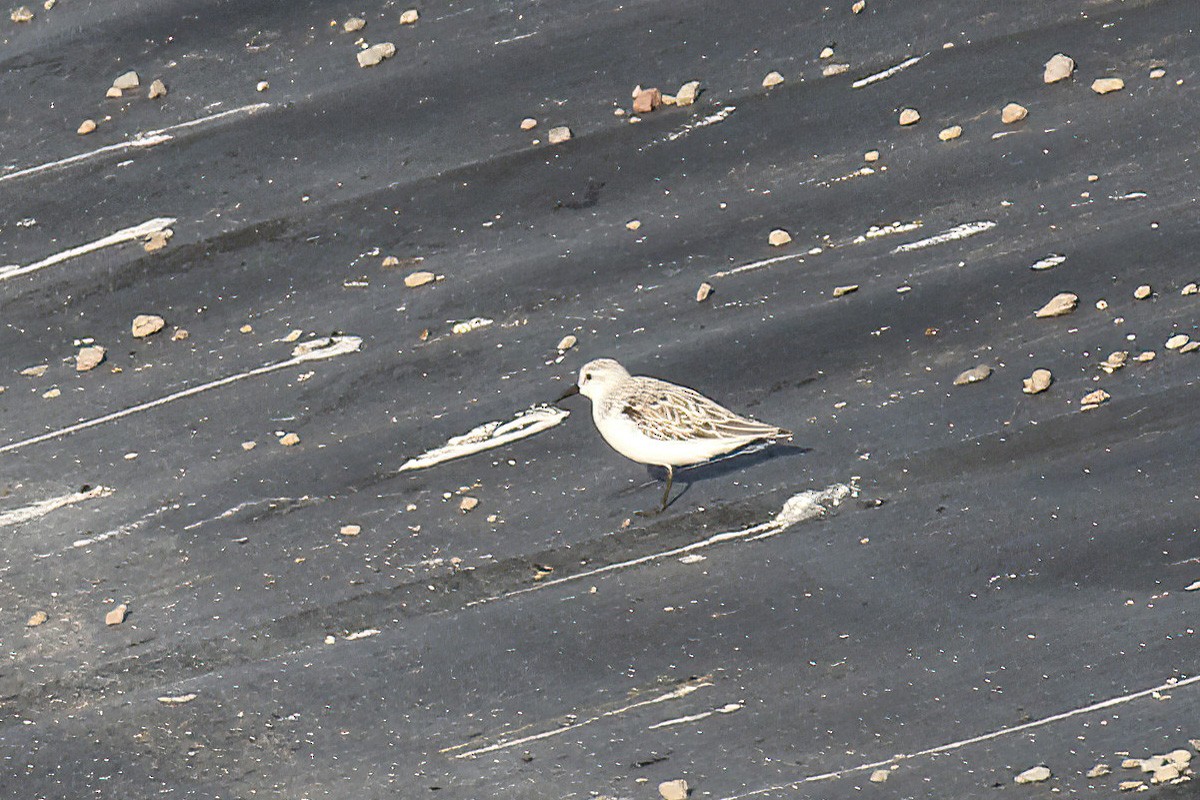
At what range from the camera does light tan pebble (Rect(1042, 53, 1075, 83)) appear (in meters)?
13.0

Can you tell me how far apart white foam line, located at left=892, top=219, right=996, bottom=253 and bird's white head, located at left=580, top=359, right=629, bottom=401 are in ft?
8.81

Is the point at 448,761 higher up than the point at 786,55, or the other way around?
the point at 786,55

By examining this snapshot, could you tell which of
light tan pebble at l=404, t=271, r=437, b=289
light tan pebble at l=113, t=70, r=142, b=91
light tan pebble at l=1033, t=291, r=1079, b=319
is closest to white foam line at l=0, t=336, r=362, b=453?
light tan pebble at l=404, t=271, r=437, b=289

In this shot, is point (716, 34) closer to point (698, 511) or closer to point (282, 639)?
point (698, 511)

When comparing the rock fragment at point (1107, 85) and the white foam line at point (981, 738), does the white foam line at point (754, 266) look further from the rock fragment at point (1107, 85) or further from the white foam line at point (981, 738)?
the white foam line at point (981, 738)

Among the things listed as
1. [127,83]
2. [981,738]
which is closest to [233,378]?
[127,83]

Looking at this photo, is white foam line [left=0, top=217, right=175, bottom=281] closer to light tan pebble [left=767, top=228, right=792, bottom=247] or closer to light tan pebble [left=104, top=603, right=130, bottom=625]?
light tan pebble [left=104, top=603, right=130, bottom=625]

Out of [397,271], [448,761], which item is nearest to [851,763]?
[448,761]

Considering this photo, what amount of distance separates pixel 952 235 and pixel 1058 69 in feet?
7.59

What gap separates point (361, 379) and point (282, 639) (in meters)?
2.67

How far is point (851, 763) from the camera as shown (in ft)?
25.2

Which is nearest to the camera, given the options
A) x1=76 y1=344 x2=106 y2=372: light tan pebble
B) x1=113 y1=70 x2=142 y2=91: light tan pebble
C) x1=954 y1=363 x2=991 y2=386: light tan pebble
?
x1=954 y1=363 x2=991 y2=386: light tan pebble

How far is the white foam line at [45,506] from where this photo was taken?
1053 centimetres

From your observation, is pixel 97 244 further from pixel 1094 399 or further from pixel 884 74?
pixel 1094 399
